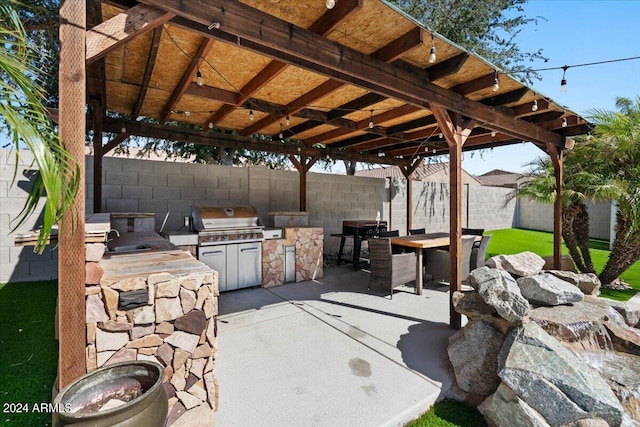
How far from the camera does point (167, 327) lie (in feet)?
6.82

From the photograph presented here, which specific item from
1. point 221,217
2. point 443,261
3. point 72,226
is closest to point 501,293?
point 443,261

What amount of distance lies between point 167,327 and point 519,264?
442cm

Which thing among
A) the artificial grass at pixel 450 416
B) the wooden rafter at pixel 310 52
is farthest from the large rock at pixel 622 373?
the wooden rafter at pixel 310 52

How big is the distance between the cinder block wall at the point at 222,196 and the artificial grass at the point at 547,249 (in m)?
1.73

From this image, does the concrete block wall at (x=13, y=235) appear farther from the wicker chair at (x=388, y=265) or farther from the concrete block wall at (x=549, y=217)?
the concrete block wall at (x=549, y=217)

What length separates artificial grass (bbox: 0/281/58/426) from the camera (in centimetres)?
229

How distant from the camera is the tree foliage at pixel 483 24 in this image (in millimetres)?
9203

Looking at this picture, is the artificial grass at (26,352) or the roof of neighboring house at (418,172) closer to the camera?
the artificial grass at (26,352)

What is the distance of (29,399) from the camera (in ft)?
7.75

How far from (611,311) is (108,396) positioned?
14.9 feet

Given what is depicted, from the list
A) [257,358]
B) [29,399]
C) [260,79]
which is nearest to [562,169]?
[260,79]

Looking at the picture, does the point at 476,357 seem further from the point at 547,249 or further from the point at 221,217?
the point at 547,249

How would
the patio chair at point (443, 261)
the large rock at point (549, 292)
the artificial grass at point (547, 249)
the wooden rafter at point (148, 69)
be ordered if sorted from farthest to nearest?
1. the artificial grass at point (547, 249)
2. the patio chair at point (443, 261)
3. the large rock at point (549, 292)
4. the wooden rafter at point (148, 69)

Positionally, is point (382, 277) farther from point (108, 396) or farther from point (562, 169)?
point (562, 169)
